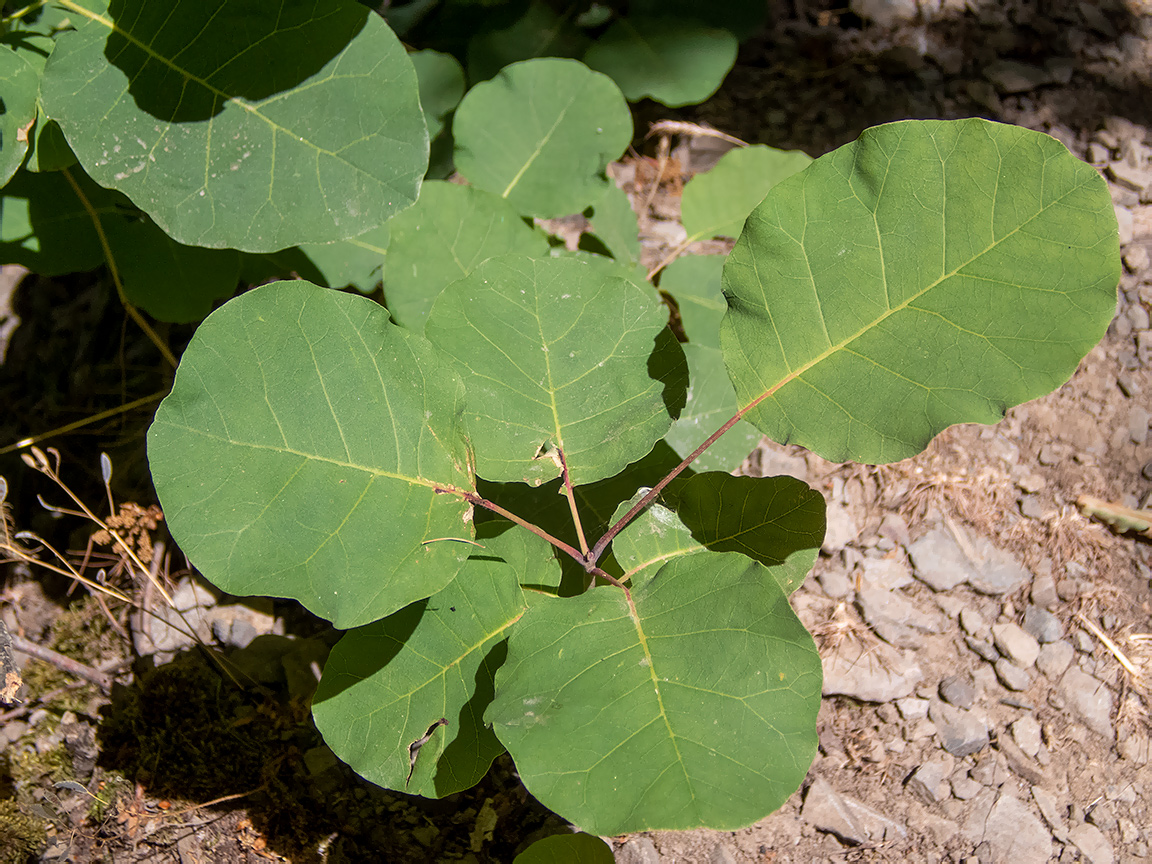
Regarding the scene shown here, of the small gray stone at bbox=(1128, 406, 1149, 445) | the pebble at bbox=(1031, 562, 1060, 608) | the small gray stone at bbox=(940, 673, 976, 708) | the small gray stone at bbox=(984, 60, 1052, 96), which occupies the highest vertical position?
the small gray stone at bbox=(984, 60, 1052, 96)

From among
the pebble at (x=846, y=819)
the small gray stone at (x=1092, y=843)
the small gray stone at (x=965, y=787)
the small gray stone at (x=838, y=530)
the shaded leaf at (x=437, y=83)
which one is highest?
the shaded leaf at (x=437, y=83)

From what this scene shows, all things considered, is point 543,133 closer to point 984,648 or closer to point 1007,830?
point 984,648

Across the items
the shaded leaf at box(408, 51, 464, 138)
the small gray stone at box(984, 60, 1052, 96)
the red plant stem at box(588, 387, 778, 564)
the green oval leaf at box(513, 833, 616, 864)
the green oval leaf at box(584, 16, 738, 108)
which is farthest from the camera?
the small gray stone at box(984, 60, 1052, 96)

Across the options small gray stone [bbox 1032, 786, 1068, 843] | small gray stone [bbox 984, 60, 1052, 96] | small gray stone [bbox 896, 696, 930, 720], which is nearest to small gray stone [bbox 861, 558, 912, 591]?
small gray stone [bbox 896, 696, 930, 720]

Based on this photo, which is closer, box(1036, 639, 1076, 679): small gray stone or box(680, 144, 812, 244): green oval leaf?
box(1036, 639, 1076, 679): small gray stone

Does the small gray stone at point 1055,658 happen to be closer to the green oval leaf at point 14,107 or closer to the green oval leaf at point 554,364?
the green oval leaf at point 554,364

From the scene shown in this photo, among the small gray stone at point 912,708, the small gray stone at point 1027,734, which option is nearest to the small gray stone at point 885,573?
the small gray stone at point 912,708

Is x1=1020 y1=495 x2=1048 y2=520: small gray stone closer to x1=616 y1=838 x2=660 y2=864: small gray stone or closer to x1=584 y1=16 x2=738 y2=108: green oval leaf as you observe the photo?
x1=616 y1=838 x2=660 y2=864: small gray stone

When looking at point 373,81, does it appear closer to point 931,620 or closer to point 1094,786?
point 931,620
